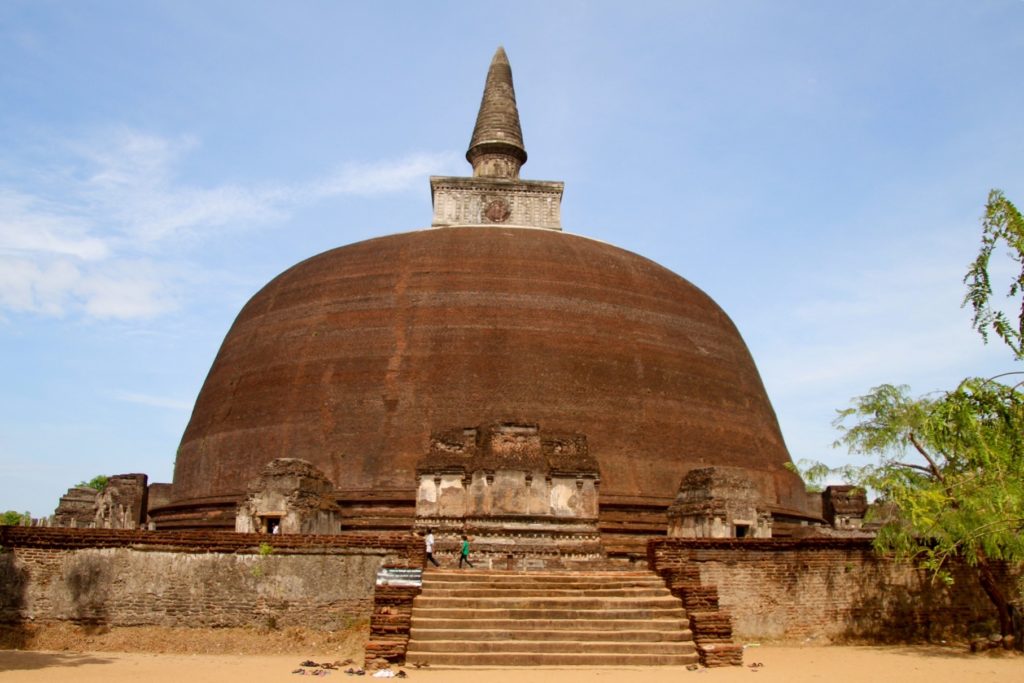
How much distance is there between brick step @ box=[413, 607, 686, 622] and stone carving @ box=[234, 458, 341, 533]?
5.83 meters

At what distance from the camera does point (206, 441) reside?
64.1ft

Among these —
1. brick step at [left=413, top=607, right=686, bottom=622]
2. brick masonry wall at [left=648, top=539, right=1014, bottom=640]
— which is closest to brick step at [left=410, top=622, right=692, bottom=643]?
brick step at [left=413, top=607, right=686, bottom=622]

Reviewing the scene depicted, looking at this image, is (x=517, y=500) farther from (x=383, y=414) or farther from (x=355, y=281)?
(x=355, y=281)

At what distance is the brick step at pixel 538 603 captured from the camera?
34.0 feet

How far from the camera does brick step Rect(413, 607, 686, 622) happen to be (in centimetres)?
1012

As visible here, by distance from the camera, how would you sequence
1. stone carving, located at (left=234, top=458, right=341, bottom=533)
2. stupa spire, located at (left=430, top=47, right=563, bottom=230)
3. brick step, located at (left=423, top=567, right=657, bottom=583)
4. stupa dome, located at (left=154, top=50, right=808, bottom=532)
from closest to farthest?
brick step, located at (left=423, top=567, right=657, bottom=583) → stone carving, located at (left=234, top=458, right=341, bottom=533) → stupa dome, located at (left=154, top=50, right=808, bottom=532) → stupa spire, located at (left=430, top=47, right=563, bottom=230)

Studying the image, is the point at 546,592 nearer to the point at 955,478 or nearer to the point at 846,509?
the point at 955,478

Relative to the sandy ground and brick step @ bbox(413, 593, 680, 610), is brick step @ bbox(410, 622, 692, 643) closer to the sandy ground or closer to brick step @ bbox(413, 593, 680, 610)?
brick step @ bbox(413, 593, 680, 610)

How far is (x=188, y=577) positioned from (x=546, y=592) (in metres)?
4.36

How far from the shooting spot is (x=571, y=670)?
912 centimetres

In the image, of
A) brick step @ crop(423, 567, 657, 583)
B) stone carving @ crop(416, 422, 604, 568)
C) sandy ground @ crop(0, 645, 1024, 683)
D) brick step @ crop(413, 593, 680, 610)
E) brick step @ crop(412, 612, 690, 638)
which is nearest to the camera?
sandy ground @ crop(0, 645, 1024, 683)

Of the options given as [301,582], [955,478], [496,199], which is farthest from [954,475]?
[496,199]

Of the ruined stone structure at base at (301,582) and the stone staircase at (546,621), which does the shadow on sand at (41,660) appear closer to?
the ruined stone structure at base at (301,582)

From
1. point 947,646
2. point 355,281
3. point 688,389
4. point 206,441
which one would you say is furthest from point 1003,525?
point 206,441
